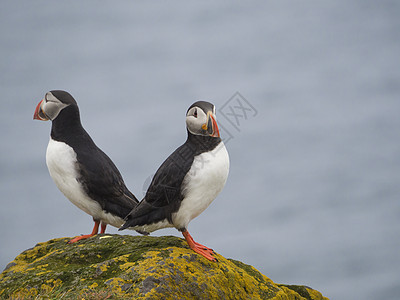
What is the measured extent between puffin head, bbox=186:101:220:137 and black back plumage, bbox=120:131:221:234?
13 cm

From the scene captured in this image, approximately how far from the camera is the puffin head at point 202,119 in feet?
21.7

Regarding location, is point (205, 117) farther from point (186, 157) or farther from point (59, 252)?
point (59, 252)

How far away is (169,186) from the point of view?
669 cm

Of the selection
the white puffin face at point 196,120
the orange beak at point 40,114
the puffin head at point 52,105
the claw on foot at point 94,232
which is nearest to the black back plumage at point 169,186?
the white puffin face at point 196,120

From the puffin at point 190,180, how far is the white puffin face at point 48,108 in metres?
1.90

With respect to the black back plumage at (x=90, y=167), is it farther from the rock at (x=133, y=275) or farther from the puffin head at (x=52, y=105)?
the rock at (x=133, y=275)

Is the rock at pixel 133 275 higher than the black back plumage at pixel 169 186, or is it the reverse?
the black back plumage at pixel 169 186

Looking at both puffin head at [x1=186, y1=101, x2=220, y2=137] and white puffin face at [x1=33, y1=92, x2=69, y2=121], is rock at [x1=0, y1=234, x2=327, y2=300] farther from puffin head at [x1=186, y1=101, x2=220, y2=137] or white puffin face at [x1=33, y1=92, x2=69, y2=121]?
white puffin face at [x1=33, y1=92, x2=69, y2=121]

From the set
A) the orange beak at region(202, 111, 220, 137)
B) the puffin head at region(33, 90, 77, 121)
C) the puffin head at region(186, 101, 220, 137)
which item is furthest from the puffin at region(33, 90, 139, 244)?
the orange beak at region(202, 111, 220, 137)

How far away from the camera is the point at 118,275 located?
5.94m

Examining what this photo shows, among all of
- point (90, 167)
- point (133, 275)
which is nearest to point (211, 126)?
point (133, 275)

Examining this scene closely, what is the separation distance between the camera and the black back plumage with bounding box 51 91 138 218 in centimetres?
767

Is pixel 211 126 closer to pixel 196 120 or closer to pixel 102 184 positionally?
pixel 196 120

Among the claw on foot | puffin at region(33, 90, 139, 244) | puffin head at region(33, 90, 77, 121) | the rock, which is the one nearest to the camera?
the rock
